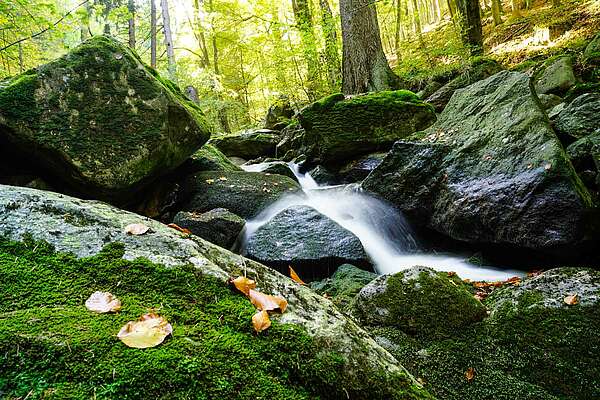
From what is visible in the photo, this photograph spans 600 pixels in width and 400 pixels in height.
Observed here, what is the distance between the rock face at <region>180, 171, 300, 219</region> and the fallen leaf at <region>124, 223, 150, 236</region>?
12.9 ft

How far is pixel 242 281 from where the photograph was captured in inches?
60.7

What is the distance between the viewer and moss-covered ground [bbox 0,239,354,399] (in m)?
0.99

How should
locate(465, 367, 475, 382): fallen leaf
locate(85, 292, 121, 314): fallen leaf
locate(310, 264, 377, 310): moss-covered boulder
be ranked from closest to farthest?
locate(85, 292, 121, 314): fallen leaf
locate(465, 367, 475, 382): fallen leaf
locate(310, 264, 377, 310): moss-covered boulder

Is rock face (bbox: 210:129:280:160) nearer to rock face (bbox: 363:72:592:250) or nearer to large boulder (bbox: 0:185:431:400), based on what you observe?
rock face (bbox: 363:72:592:250)

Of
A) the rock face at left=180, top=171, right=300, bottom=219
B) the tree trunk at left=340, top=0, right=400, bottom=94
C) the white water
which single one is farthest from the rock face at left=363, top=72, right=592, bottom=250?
the tree trunk at left=340, top=0, right=400, bottom=94

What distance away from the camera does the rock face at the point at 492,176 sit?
145 inches

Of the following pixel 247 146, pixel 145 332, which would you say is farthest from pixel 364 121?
pixel 145 332

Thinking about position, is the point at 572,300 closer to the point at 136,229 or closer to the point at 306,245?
the point at 136,229

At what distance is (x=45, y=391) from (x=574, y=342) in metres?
2.45

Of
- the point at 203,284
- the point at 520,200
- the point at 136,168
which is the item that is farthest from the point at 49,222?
the point at 520,200

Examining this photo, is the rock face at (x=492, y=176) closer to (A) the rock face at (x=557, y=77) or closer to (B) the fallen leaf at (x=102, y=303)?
(A) the rock face at (x=557, y=77)

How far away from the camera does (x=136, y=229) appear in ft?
5.80

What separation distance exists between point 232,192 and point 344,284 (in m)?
2.94

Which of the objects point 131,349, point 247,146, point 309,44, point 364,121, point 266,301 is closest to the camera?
point 131,349
